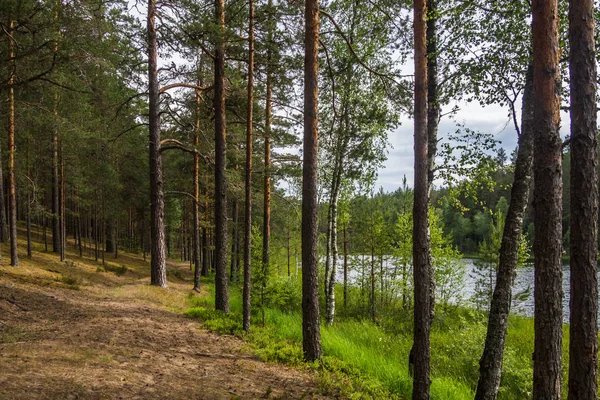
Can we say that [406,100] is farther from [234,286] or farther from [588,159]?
[234,286]

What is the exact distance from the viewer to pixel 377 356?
7855 mm

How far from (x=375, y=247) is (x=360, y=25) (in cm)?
1200

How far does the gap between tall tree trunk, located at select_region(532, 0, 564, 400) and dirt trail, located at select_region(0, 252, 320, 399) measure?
3166mm

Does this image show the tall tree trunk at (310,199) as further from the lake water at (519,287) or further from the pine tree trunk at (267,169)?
the lake water at (519,287)

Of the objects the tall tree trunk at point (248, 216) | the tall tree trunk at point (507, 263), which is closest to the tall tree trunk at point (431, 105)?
the tall tree trunk at point (507, 263)

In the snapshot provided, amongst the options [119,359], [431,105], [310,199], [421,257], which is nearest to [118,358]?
[119,359]

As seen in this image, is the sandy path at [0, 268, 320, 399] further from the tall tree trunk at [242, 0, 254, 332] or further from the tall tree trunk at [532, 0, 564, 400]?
the tall tree trunk at [532, 0, 564, 400]

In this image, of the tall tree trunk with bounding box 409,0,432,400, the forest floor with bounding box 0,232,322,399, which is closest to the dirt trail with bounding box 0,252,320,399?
the forest floor with bounding box 0,232,322,399

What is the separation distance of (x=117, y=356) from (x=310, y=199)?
4.36m

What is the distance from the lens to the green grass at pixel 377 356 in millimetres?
6215

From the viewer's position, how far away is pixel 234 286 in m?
19.3

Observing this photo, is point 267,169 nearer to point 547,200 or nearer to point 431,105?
point 431,105

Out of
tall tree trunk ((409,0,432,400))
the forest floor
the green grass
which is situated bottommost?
the green grass

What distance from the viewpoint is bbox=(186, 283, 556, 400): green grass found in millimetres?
6215
